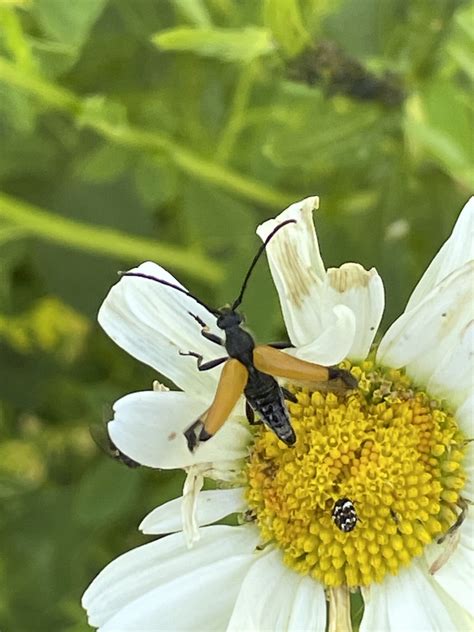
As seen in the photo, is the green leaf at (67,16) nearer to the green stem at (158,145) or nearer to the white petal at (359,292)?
the green stem at (158,145)

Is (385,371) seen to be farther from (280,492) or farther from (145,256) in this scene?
(145,256)

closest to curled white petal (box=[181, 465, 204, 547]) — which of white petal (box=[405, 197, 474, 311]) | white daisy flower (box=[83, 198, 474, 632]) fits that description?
white daisy flower (box=[83, 198, 474, 632])

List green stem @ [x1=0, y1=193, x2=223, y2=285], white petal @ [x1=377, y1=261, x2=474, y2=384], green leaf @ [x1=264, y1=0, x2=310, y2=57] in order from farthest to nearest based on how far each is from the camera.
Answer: green stem @ [x1=0, y1=193, x2=223, y2=285] → green leaf @ [x1=264, y1=0, x2=310, y2=57] → white petal @ [x1=377, y1=261, x2=474, y2=384]

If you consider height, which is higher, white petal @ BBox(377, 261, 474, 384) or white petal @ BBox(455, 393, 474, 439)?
white petal @ BBox(377, 261, 474, 384)

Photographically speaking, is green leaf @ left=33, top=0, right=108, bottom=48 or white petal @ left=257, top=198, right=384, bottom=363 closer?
white petal @ left=257, top=198, right=384, bottom=363

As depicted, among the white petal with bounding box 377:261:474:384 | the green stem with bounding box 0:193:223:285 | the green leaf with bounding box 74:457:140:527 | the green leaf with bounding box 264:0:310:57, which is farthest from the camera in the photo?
the green leaf with bounding box 74:457:140:527

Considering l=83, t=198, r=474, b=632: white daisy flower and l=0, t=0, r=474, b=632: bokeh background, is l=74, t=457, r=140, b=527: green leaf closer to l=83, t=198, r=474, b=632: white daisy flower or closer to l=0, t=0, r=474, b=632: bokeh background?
l=0, t=0, r=474, b=632: bokeh background

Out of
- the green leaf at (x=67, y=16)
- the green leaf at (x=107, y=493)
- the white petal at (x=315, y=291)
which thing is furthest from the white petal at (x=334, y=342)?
the green leaf at (x=107, y=493)
